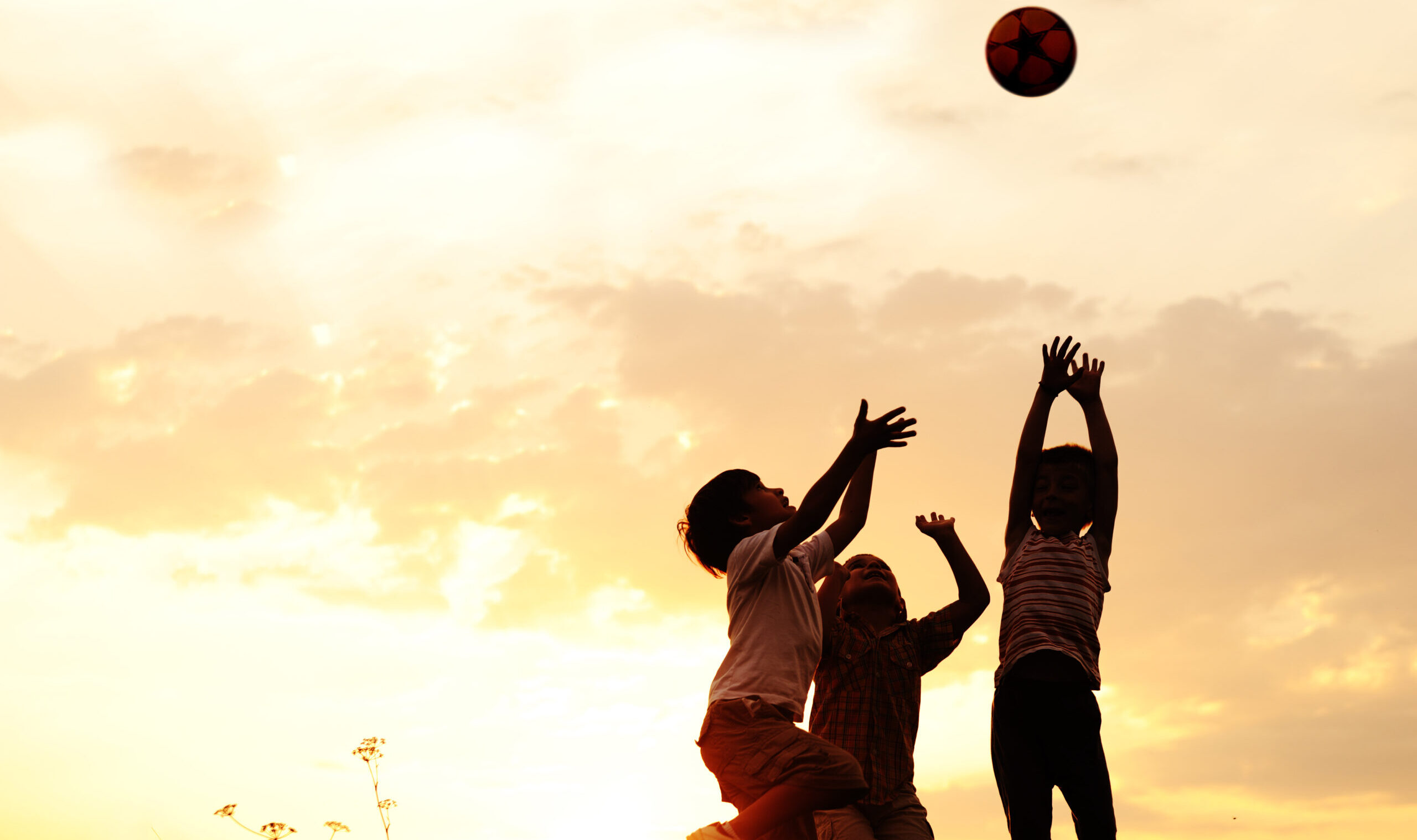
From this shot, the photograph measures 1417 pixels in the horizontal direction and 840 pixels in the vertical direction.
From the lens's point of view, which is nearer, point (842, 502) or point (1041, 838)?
point (1041, 838)

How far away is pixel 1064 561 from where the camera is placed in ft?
20.7

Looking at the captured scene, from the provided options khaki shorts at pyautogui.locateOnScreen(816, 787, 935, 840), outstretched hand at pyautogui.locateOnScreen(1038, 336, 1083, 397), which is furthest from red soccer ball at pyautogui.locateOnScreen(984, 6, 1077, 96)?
khaki shorts at pyautogui.locateOnScreen(816, 787, 935, 840)

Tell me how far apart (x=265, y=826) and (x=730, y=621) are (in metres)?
3.37

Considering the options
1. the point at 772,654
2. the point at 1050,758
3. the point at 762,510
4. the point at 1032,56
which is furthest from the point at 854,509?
the point at 1032,56

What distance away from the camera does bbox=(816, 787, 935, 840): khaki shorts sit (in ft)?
21.4

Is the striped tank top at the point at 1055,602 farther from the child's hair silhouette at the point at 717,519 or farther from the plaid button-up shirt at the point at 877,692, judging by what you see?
the child's hair silhouette at the point at 717,519

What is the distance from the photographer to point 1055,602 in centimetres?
621

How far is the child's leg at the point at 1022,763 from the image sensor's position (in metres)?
5.99

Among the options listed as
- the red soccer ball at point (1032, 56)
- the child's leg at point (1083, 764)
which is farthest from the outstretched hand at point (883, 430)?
the red soccer ball at point (1032, 56)

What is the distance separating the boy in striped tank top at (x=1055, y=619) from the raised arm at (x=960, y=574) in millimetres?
689

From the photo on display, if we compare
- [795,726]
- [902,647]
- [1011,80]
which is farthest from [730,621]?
[1011,80]

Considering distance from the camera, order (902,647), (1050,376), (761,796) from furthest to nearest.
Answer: (902,647)
(1050,376)
(761,796)

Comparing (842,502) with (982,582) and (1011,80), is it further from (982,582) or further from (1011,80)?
(1011,80)

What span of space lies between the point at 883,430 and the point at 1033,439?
110cm
